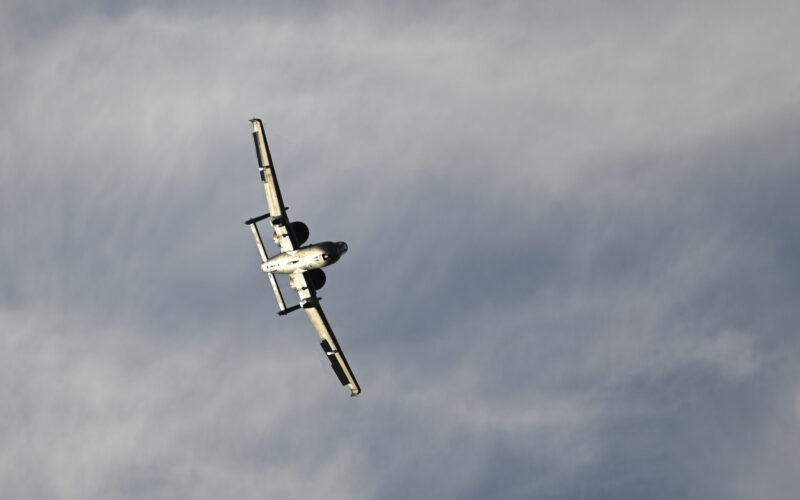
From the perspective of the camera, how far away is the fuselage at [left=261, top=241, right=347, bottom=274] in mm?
145750

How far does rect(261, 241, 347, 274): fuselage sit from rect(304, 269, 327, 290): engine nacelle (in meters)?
4.22

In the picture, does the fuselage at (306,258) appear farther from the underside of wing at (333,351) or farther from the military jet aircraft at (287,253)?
the underside of wing at (333,351)

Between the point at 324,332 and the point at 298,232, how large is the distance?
53.6 ft

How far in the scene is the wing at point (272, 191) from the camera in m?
152

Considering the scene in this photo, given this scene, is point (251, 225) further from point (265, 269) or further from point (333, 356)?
point (333, 356)

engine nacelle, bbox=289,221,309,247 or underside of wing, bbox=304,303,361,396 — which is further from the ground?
engine nacelle, bbox=289,221,309,247

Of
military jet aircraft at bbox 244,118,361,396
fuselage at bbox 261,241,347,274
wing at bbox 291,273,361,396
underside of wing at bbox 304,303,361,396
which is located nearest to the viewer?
fuselage at bbox 261,241,347,274

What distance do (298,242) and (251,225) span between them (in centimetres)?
740

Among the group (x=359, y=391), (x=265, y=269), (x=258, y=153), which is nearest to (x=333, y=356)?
(x=359, y=391)

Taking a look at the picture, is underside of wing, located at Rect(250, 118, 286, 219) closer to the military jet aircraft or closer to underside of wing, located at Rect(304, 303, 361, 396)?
the military jet aircraft

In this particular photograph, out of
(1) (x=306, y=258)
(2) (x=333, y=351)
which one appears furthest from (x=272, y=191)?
(2) (x=333, y=351)

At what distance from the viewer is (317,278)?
513ft

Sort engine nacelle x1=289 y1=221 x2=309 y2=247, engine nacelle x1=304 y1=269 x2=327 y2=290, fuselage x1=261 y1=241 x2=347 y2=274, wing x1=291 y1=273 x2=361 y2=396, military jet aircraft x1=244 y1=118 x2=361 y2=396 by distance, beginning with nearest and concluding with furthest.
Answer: fuselage x1=261 y1=241 x2=347 y2=274
military jet aircraft x1=244 y1=118 x2=361 y2=396
engine nacelle x1=289 y1=221 x2=309 y2=247
wing x1=291 y1=273 x2=361 y2=396
engine nacelle x1=304 y1=269 x2=327 y2=290

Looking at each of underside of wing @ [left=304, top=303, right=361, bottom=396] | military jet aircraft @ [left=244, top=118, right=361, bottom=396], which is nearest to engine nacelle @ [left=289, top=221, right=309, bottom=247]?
military jet aircraft @ [left=244, top=118, right=361, bottom=396]
